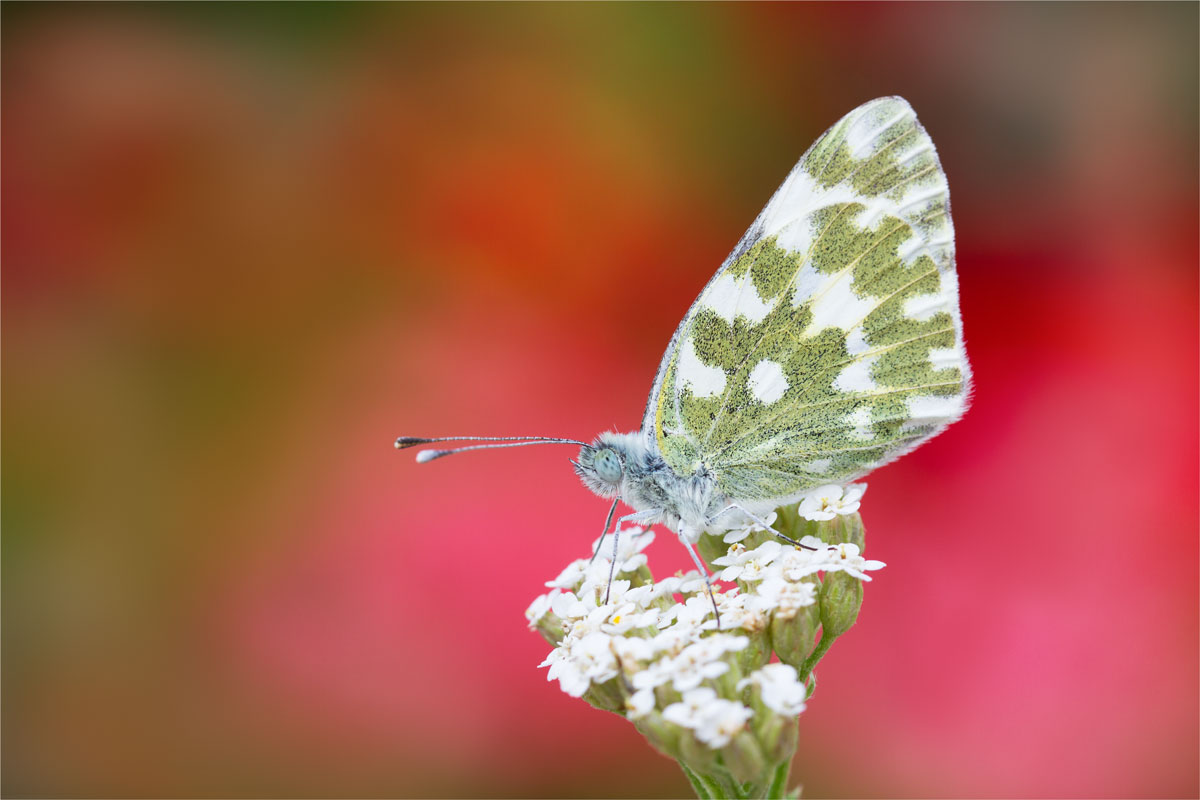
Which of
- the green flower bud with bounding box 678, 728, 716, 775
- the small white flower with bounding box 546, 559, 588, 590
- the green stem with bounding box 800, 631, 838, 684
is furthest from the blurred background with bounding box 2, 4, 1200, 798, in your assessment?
the green flower bud with bounding box 678, 728, 716, 775

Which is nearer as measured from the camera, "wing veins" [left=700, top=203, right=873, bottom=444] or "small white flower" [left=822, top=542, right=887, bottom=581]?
"small white flower" [left=822, top=542, right=887, bottom=581]

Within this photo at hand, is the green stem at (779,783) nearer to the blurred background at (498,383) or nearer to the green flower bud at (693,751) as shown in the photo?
the green flower bud at (693,751)

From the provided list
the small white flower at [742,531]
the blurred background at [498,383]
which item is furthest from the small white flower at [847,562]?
the blurred background at [498,383]

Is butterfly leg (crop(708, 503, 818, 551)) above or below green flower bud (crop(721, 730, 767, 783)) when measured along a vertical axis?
above

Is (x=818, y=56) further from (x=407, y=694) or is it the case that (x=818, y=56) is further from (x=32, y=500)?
(x=32, y=500)

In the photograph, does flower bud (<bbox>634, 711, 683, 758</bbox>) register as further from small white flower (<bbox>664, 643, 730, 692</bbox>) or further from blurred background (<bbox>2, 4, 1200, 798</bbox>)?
blurred background (<bbox>2, 4, 1200, 798</bbox>)

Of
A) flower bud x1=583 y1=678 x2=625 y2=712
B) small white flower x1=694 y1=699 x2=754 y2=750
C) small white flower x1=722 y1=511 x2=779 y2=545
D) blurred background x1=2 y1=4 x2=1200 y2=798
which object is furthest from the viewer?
blurred background x1=2 y1=4 x2=1200 y2=798

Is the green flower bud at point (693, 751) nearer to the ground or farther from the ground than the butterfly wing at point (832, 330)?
nearer to the ground
